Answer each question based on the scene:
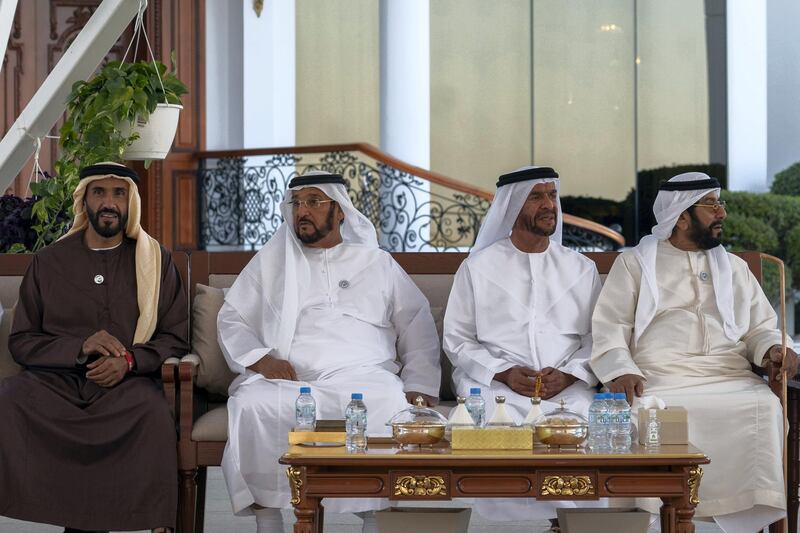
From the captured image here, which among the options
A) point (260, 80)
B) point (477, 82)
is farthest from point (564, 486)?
point (477, 82)

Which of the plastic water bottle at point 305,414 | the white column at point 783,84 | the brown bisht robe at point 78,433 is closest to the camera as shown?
the plastic water bottle at point 305,414

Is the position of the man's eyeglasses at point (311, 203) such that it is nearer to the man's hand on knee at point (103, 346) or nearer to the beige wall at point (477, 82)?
the man's hand on knee at point (103, 346)

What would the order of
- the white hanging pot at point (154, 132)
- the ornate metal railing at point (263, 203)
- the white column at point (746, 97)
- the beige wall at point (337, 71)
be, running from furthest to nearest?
1. the beige wall at point (337, 71)
2. the white column at point (746, 97)
3. the ornate metal railing at point (263, 203)
4. the white hanging pot at point (154, 132)

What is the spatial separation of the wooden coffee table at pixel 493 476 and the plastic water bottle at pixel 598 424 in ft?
0.43

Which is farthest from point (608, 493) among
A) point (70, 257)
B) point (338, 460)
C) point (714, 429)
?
point (70, 257)

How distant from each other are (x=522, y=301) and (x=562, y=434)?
138 cm

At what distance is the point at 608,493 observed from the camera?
3820 mm

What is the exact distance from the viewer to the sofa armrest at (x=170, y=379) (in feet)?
15.7

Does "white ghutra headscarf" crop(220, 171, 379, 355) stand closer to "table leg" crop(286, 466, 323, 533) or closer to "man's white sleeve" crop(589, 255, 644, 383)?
"man's white sleeve" crop(589, 255, 644, 383)

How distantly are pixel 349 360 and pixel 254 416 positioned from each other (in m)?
0.53

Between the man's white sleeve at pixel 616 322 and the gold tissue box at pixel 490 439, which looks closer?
the gold tissue box at pixel 490 439

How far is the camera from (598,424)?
13.1 feet

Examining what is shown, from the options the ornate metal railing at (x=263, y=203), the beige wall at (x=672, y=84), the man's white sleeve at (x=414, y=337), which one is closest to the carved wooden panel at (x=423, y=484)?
the man's white sleeve at (x=414, y=337)

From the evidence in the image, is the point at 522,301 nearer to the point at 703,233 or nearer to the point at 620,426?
the point at 703,233
